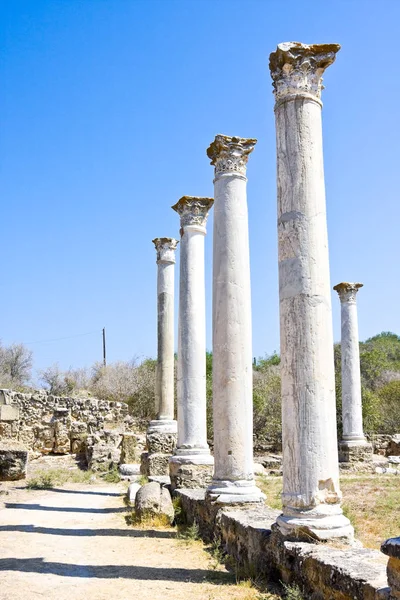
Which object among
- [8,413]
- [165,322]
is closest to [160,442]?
[165,322]

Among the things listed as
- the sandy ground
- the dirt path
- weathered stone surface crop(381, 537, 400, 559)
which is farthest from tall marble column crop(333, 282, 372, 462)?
weathered stone surface crop(381, 537, 400, 559)

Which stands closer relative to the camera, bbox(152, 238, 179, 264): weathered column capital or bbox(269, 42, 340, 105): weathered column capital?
bbox(269, 42, 340, 105): weathered column capital

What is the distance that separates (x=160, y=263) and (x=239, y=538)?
10.9 metres

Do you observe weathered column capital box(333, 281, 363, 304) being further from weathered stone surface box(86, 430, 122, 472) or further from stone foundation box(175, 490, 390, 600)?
stone foundation box(175, 490, 390, 600)

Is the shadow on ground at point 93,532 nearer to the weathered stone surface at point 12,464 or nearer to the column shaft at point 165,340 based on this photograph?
the weathered stone surface at point 12,464

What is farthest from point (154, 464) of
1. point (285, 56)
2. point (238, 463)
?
point (285, 56)

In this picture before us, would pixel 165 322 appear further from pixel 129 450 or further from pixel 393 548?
pixel 393 548

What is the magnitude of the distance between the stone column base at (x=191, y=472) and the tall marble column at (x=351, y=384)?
11363 millimetres

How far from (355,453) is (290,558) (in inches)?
656

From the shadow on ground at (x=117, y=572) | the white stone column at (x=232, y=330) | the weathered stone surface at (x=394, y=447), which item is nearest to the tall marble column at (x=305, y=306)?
the shadow on ground at (x=117, y=572)

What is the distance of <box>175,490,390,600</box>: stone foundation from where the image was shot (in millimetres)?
4734

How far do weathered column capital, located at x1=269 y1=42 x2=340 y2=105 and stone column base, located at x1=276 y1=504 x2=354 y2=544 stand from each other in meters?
4.50

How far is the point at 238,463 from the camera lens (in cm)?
880

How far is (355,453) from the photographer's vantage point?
21.7 meters
